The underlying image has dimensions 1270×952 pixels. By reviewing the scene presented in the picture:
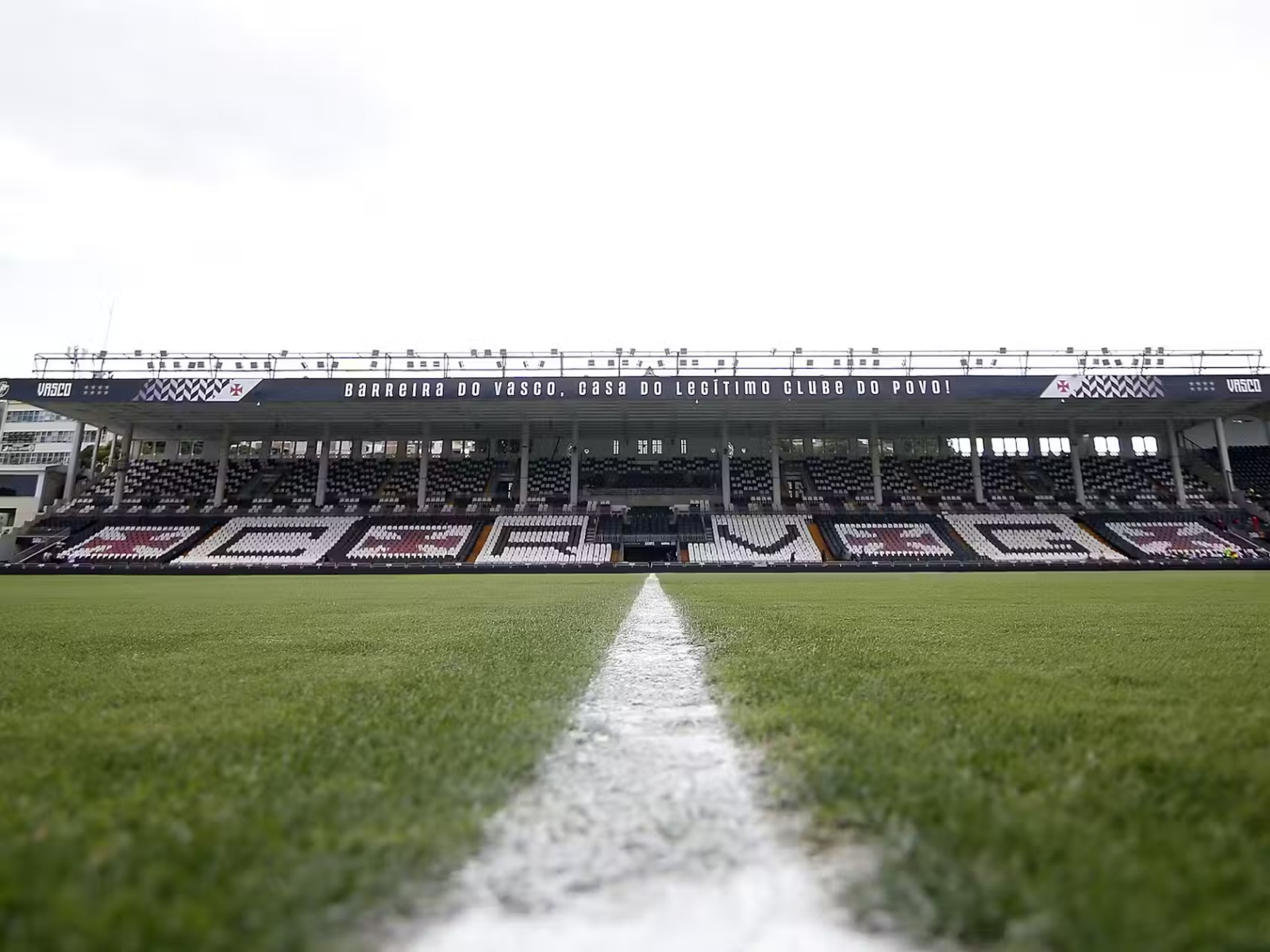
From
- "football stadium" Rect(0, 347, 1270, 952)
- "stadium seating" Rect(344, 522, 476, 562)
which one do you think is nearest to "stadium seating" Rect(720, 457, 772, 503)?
"stadium seating" Rect(344, 522, 476, 562)

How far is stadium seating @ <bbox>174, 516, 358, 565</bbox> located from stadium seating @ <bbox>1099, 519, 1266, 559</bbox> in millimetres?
32375

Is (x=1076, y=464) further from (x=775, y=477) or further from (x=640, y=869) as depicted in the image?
(x=640, y=869)

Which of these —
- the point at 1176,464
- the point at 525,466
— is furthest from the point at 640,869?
the point at 1176,464

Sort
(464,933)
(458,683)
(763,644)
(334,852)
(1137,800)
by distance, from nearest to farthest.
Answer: (464,933) → (334,852) → (1137,800) → (458,683) → (763,644)

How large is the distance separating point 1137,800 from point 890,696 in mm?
960

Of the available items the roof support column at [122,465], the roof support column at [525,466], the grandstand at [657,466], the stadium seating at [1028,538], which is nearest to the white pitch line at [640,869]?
the grandstand at [657,466]

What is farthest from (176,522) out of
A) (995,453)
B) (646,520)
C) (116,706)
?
(995,453)

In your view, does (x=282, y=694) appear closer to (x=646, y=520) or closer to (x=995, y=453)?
(x=646, y=520)

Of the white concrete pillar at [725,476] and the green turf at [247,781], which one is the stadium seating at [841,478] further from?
the green turf at [247,781]

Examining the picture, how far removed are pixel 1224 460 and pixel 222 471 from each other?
1854 inches

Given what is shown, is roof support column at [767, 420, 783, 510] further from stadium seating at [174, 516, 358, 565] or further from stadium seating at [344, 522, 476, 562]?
stadium seating at [174, 516, 358, 565]

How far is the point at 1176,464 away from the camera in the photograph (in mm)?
29953

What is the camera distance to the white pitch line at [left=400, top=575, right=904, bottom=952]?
0.79 meters

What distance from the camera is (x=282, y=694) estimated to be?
2080 mm
